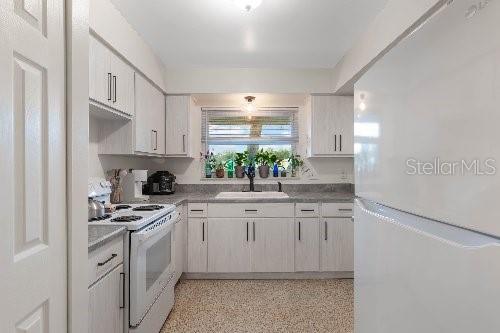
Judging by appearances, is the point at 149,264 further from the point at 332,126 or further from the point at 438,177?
the point at 332,126

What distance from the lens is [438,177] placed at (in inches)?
31.8

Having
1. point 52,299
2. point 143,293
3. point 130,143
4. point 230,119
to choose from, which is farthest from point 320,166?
point 52,299

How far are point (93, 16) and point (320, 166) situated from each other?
9.47 ft

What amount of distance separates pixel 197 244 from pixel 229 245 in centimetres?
34

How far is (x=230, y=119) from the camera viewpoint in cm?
407

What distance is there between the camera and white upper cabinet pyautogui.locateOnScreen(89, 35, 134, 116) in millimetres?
1979

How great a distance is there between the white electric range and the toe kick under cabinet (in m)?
0.66

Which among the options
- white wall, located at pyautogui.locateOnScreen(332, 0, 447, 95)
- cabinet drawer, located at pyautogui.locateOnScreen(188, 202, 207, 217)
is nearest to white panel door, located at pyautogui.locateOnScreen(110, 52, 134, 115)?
cabinet drawer, located at pyautogui.locateOnScreen(188, 202, 207, 217)

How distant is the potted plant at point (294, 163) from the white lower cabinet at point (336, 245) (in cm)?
91

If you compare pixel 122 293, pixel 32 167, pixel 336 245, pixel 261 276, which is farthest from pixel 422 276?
pixel 261 276

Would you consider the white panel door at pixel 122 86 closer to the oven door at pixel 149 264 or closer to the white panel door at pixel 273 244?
the oven door at pixel 149 264

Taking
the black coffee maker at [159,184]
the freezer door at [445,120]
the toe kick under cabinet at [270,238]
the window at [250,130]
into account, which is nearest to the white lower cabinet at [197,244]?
the toe kick under cabinet at [270,238]

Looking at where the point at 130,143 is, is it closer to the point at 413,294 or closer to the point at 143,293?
the point at 143,293

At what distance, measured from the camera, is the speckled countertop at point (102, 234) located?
143cm
